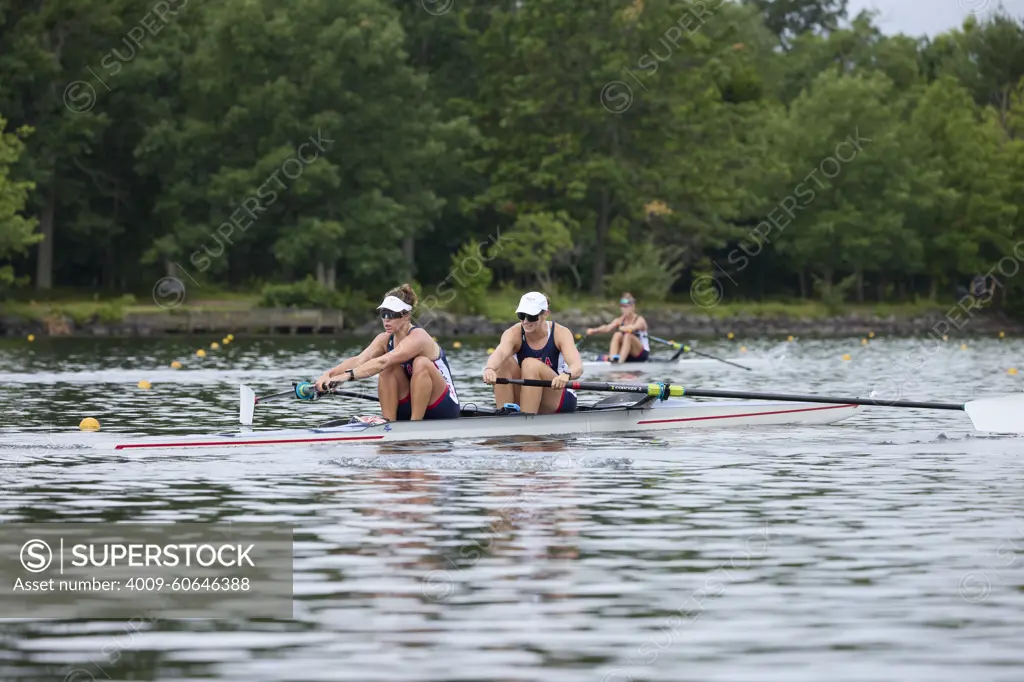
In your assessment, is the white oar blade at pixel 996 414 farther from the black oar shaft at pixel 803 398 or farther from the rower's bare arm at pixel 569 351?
the rower's bare arm at pixel 569 351

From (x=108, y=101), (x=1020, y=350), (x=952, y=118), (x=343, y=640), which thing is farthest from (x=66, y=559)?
(x=952, y=118)

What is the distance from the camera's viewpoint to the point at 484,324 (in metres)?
73.2

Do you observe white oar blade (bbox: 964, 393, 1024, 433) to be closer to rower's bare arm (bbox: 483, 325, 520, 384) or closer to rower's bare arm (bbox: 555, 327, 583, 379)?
rower's bare arm (bbox: 555, 327, 583, 379)

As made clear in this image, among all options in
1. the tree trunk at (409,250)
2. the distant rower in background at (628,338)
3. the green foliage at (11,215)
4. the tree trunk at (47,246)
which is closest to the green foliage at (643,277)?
the tree trunk at (409,250)

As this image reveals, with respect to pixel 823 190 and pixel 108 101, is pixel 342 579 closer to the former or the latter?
pixel 108 101

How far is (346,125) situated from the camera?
75562mm

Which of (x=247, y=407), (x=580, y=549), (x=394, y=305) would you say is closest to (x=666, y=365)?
(x=247, y=407)

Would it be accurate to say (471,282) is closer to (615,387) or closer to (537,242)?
(537,242)

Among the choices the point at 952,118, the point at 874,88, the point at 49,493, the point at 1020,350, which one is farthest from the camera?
the point at 952,118

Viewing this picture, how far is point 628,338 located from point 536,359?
18.3 meters

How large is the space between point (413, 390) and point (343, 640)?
32.9 feet

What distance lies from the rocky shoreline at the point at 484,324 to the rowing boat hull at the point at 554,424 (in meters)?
43.6

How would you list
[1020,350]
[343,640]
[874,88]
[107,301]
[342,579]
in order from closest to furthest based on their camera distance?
[343,640] < [342,579] < [1020,350] < [107,301] < [874,88]

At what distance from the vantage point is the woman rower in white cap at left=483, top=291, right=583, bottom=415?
2091 centimetres
